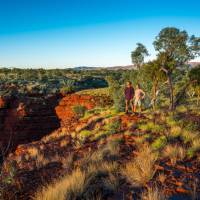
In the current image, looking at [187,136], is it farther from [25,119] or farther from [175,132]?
[25,119]

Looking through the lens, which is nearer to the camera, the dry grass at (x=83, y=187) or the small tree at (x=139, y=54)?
the dry grass at (x=83, y=187)

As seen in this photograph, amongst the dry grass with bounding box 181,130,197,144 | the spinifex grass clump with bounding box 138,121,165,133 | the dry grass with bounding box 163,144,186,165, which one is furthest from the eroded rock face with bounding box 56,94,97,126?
the dry grass with bounding box 163,144,186,165

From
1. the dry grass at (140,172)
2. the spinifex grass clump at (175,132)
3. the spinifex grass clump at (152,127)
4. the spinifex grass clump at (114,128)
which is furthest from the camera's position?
the spinifex grass clump at (114,128)

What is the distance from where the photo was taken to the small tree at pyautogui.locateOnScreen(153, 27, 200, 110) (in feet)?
53.9

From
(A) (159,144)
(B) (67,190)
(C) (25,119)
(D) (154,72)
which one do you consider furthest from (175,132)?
(C) (25,119)

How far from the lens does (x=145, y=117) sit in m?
→ 14.5

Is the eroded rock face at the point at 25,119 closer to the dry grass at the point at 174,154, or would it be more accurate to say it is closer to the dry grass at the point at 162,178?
the dry grass at the point at 174,154

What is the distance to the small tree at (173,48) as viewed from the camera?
1642cm

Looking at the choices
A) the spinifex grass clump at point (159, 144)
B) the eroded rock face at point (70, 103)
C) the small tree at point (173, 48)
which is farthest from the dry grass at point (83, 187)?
the eroded rock face at point (70, 103)

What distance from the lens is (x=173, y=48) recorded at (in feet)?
55.1

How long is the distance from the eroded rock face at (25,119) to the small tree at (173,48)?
15736mm

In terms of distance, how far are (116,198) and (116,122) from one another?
324 inches

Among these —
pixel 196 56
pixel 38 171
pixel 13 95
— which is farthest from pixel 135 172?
pixel 13 95

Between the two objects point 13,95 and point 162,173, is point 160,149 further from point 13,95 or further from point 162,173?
point 13,95
